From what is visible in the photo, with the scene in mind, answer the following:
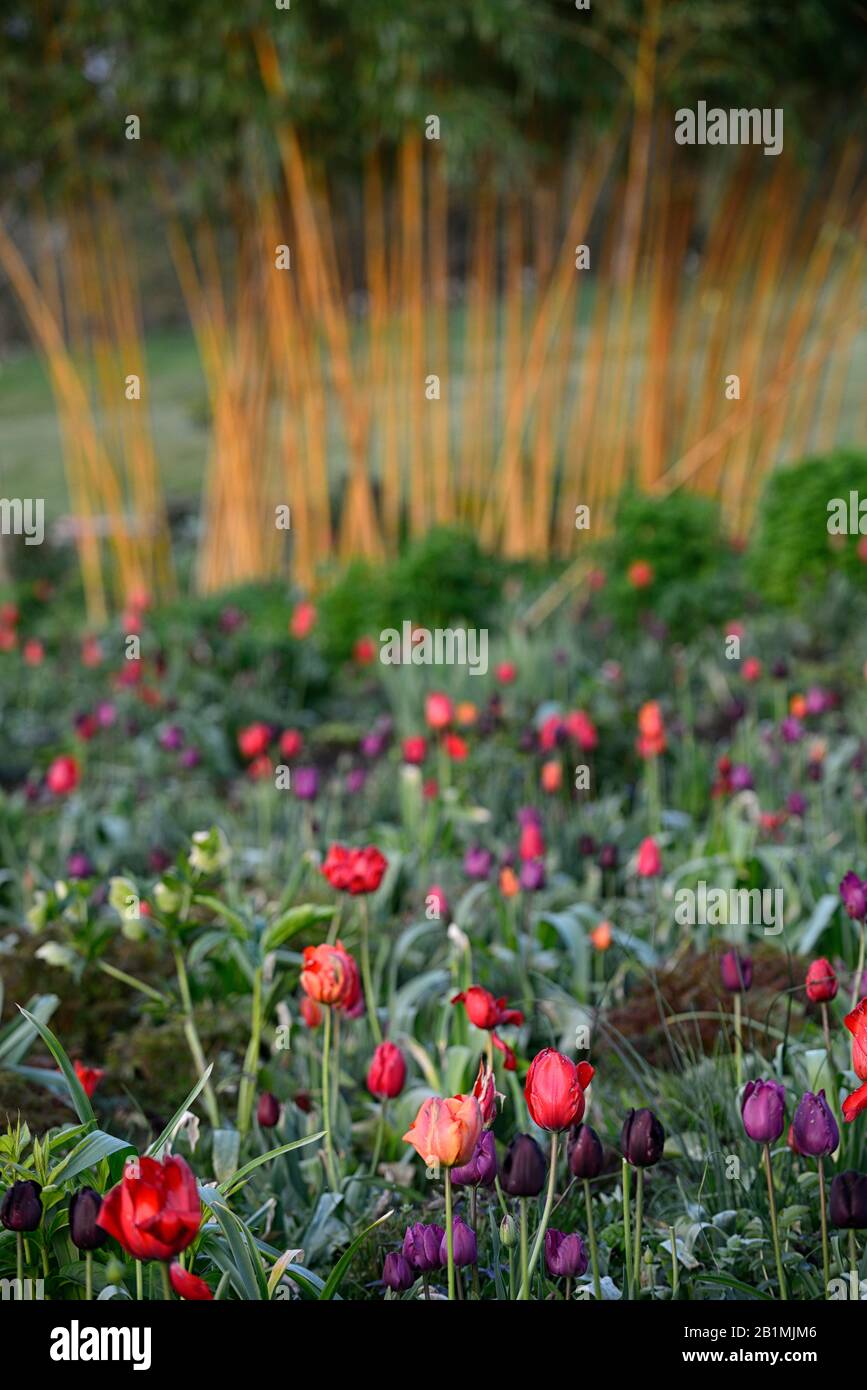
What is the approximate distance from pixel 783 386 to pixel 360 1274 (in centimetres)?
469

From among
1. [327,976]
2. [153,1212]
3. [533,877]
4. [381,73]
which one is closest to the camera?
[153,1212]

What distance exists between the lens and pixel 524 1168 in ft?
3.46

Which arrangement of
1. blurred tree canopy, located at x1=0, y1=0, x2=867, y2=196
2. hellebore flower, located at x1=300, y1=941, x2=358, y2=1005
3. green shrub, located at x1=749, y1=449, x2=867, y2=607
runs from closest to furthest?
hellebore flower, located at x1=300, y1=941, x2=358, y2=1005
green shrub, located at x1=749, y1=449, x2=867, y2=607
blurred tree canopy, located at x1=0, y1=0, x2=867, y2=196

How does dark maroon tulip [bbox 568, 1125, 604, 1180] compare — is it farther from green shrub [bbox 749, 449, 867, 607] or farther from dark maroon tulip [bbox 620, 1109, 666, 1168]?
green shrub [bbox 749, 449, 867, 607]

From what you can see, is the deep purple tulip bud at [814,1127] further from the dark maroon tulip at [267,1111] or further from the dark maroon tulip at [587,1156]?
the dark maroon tulip at [267,1111]

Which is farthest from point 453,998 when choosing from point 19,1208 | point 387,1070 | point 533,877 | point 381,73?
point 381,73

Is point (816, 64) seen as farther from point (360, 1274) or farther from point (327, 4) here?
point (360, 1274)

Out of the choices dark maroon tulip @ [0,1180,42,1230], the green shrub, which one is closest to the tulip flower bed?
dark maroon tulip @ [0,1180,42,1230]

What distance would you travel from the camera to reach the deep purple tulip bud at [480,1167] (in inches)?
42.7

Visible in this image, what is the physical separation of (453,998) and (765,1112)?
35 centimetres

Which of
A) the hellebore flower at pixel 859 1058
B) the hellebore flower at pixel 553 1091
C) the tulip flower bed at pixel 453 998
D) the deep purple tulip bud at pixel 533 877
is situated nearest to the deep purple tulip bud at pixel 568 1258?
the tulip flower bed at pixel 453 998

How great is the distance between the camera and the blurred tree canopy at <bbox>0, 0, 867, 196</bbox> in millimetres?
4797

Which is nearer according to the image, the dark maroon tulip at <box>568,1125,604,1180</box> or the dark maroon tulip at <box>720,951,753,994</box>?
the dark maroon tulip at <box>568,1125,604,1180</box>

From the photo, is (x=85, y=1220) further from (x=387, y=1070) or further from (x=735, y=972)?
(x=735, y=972)
